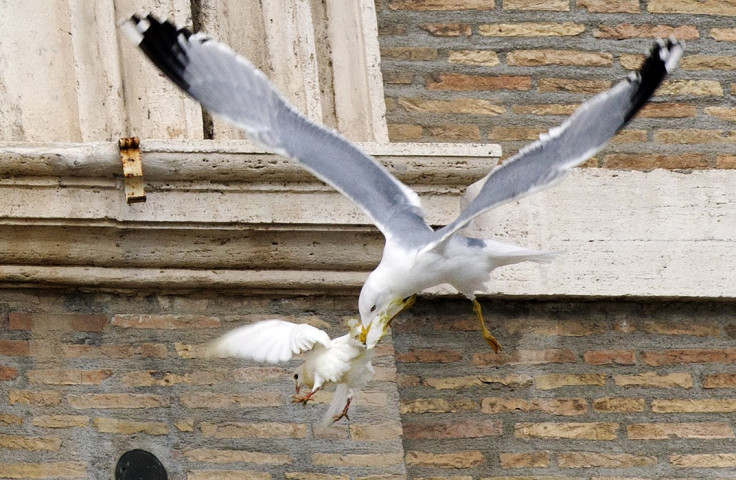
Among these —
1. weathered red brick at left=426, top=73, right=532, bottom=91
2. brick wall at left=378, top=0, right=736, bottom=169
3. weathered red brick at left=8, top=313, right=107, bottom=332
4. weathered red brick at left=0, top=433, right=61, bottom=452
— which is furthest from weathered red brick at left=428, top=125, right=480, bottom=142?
weathered red brick at left=0, top=433, right=61, bottom=452

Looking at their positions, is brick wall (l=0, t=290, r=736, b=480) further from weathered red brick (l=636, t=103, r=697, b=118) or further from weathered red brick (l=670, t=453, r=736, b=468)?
weathered red brick (l=636, t=103, r=697, b=118)

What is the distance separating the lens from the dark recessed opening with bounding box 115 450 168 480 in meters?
4.77

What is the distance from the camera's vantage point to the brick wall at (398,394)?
4809 millimetres

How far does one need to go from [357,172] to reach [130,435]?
897 mm

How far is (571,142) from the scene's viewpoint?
436 cm

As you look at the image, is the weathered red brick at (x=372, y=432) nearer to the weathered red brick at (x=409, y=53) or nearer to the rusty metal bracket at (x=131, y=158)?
the rusty metal bracket at (x=131, y=158)

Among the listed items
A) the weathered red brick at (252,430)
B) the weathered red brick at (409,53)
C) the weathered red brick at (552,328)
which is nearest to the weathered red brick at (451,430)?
the weathered red brick at (552,328)

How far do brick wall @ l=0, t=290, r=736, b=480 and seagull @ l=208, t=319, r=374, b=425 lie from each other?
0.28 metres

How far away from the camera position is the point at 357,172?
4.53 m

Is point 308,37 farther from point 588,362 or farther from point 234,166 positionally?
point 588,362

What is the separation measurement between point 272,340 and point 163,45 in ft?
2.42

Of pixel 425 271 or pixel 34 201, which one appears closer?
pixel 425 271

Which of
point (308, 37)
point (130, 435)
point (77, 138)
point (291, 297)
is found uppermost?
point (308, 37)

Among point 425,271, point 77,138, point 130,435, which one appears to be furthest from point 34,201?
point 425,271
